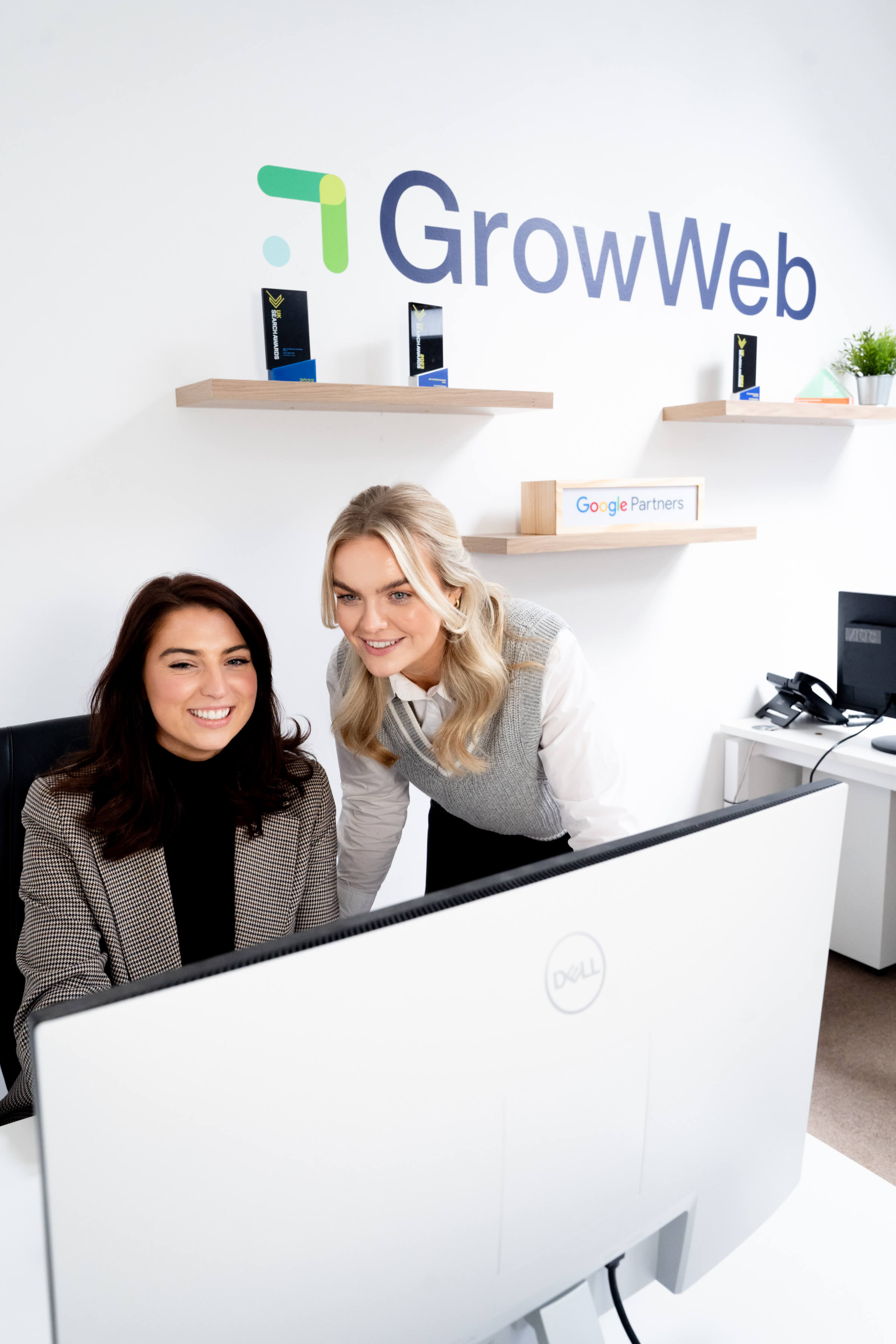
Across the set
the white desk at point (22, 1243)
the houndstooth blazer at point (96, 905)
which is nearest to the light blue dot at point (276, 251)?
the houndstooth blazer at point (96, 905)

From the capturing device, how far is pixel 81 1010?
46 centimetres

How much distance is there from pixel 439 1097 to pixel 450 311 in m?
2.23

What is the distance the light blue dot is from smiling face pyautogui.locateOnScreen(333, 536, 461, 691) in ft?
3.39

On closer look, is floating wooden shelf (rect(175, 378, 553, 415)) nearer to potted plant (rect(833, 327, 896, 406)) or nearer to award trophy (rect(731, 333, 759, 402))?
award trophy (rect(731, 333, 759, 402))

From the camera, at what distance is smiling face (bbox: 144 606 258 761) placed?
4.70ft

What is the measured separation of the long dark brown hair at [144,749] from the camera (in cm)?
140

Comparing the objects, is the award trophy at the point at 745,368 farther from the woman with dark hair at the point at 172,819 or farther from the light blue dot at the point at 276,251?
the woman with dark hair at the point at 172,819

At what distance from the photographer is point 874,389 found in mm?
3164

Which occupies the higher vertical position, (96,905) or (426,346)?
(426,346)

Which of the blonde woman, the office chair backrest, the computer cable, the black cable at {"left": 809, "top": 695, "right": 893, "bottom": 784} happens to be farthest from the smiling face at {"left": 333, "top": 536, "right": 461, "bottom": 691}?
the computer cable

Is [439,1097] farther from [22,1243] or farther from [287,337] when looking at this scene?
[287,337]

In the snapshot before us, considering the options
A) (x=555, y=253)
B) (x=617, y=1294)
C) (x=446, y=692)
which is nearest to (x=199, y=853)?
(x=446, y=692)

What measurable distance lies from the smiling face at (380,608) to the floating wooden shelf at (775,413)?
63.2 inches

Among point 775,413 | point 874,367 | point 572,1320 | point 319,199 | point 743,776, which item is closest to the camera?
point 572,1320
